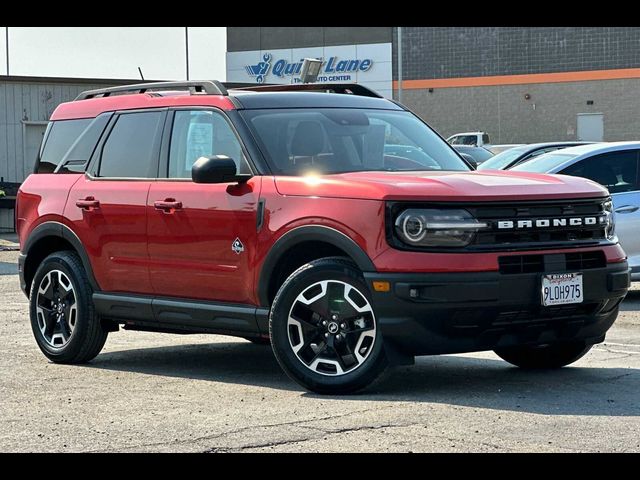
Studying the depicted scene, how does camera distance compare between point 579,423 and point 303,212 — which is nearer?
point 579,423

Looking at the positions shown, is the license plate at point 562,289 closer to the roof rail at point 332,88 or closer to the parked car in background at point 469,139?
the roof rail at point 332,88

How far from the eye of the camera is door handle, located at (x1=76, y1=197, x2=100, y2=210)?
898 cm

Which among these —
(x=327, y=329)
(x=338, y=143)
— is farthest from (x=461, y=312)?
(x=338, y=143)

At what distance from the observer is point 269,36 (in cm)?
6794

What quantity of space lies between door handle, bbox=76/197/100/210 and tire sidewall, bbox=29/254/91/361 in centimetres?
41

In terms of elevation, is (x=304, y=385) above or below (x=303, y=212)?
below

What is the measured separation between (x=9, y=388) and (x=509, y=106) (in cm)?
5271

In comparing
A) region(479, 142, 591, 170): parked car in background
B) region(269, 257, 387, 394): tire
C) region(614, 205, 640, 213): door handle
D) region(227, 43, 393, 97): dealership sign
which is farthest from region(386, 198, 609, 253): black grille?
region(227, 43, 393, 97): dealership sign

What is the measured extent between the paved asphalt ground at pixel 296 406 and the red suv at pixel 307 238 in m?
0.29

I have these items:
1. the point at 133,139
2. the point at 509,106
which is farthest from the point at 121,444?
the point at 509,106

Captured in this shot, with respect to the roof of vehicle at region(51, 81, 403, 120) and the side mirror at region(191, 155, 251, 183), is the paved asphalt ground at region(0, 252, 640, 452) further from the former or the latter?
the roof of vehicle at region(51, 81, 403, 120)

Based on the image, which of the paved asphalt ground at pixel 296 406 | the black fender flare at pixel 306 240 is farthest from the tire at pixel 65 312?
the black fender flare at pixel 306 240
